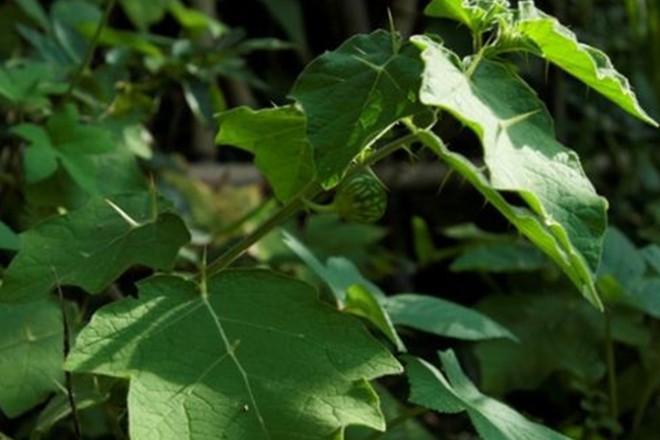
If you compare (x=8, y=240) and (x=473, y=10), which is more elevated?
(x=473, y=10)

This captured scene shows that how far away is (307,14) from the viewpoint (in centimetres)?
258

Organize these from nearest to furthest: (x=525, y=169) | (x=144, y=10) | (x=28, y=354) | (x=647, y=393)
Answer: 1. (x=525, y=169)
2. (x=28, y=354)
3. (x=647, y=393)
4. (x=144, y=10)

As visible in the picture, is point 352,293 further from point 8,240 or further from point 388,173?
point 388,173

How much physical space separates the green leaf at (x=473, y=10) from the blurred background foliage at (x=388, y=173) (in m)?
0.12

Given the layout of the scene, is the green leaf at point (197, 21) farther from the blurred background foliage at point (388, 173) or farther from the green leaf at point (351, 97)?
the green leaf at point (351, 97)

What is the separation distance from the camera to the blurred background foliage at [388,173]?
1.47m

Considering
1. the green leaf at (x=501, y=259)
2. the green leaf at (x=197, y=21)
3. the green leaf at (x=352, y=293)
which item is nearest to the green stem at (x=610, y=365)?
the green leaf at (x=501, y=259)

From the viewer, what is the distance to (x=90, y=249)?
0.95m

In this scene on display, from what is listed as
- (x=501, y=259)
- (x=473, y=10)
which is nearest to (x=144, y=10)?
(x=501, y=259)

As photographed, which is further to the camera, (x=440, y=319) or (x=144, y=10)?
(x=144, y=10)

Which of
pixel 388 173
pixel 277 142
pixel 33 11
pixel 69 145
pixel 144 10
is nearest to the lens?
pixel 277 142

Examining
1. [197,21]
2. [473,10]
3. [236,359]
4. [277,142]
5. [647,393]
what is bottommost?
[647,393]

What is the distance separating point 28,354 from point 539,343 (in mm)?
721

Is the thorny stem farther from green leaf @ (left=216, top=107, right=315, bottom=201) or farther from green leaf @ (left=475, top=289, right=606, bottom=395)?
green leaf @ (left=475, top=289, right=606, bottom=395)
